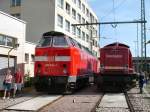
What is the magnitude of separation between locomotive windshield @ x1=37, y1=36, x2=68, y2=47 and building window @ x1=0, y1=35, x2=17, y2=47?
5.13 meters

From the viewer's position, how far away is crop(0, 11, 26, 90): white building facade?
1032 inches

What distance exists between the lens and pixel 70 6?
195ft

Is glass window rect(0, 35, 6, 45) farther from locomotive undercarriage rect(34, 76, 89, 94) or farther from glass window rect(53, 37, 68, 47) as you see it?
locomotive undercarriage rect(34, 76, 89, 94)

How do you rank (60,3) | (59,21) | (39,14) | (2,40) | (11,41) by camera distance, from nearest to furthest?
(2,40) < (11,41) < (39,14) < (59,21) < (60,3)

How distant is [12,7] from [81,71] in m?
29.5

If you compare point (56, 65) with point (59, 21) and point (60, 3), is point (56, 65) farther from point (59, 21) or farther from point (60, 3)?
point (60, 3)

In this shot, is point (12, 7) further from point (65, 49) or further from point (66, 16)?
point (65, 49)

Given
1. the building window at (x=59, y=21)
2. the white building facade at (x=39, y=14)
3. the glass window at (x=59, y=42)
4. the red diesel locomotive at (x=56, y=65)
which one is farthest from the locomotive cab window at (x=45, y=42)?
the building window at (x=59, y=21)

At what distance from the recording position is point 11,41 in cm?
2853

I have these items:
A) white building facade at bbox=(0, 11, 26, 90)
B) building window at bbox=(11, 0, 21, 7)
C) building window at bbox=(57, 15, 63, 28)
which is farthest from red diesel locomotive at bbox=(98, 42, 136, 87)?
building window at bbox=(11, 0, 21, 7)

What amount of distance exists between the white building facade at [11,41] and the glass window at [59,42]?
16.4 ft

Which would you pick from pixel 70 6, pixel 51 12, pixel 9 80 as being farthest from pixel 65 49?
pixel 70 6

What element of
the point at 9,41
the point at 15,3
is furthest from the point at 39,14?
the point at 9,41

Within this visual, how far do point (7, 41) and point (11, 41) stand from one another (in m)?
0.93
